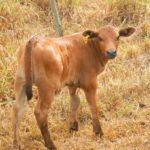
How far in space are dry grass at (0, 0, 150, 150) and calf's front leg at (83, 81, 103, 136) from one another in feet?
0.40

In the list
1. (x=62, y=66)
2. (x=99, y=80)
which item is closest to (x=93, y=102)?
(x=62, y=66)

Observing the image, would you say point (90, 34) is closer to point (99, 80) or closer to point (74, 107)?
point (74, 107)

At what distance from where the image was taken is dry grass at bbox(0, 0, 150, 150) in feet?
18.9

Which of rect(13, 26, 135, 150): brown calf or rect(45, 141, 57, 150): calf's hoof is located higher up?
rect(13, 26, 135, 150): brown calf

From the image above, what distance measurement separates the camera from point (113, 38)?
5.65 m

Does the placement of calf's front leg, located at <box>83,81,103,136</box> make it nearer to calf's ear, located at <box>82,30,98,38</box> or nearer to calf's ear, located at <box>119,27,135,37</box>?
calf's ear, located at <box>82,30,98,38</box>

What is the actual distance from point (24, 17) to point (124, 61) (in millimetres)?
2327

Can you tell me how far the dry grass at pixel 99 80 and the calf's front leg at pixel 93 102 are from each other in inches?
4.8

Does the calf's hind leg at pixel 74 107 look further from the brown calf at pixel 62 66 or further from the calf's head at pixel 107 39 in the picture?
the calf's head at pixel 107 39

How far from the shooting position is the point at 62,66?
518 centimetres

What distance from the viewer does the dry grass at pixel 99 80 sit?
5.77 m

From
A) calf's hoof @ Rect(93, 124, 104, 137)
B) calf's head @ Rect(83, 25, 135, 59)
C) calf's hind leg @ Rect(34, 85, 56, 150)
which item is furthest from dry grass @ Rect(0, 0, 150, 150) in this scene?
calf's head @ Rect(83, 25, 135, 59)

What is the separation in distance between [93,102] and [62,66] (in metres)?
0.86

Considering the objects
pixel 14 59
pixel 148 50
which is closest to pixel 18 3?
pixel 14 59
